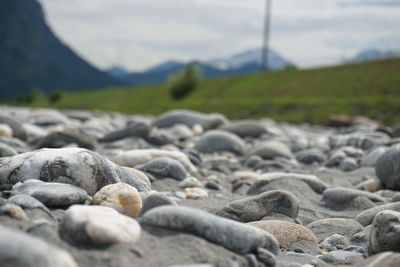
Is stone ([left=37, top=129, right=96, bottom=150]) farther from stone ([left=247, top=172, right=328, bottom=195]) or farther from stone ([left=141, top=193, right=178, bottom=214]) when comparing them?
A: stone ([left=141, top=193, right=178, bottom=214])

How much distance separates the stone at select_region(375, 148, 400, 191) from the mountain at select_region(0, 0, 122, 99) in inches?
6554

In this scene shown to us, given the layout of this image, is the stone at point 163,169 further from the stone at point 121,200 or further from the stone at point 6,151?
the stone at point 121,200

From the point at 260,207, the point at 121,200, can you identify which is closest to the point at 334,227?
the point at 260,207

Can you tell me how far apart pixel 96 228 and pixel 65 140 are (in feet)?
12.1

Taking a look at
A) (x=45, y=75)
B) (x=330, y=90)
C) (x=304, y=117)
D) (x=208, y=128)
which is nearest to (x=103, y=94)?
(x=330, y=90)

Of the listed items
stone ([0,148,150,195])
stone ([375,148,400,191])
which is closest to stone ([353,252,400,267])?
stone ([0,148,150,195])

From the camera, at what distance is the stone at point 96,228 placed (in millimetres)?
1675

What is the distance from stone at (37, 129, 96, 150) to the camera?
17.0ft

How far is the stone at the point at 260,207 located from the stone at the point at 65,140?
9.66 ft

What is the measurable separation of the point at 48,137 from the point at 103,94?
47260 millimetres

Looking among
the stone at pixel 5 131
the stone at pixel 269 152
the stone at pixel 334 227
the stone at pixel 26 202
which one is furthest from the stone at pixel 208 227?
the stone at pixel 5 131

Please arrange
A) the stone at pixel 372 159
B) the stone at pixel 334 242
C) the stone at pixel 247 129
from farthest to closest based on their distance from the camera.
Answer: the stone at pixel 247 129, the stone at pixel 372 159, the stone at pixel 334 242

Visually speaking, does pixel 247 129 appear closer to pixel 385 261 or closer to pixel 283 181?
pixel 283 181

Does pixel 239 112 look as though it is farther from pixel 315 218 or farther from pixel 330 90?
pixel 315 218
